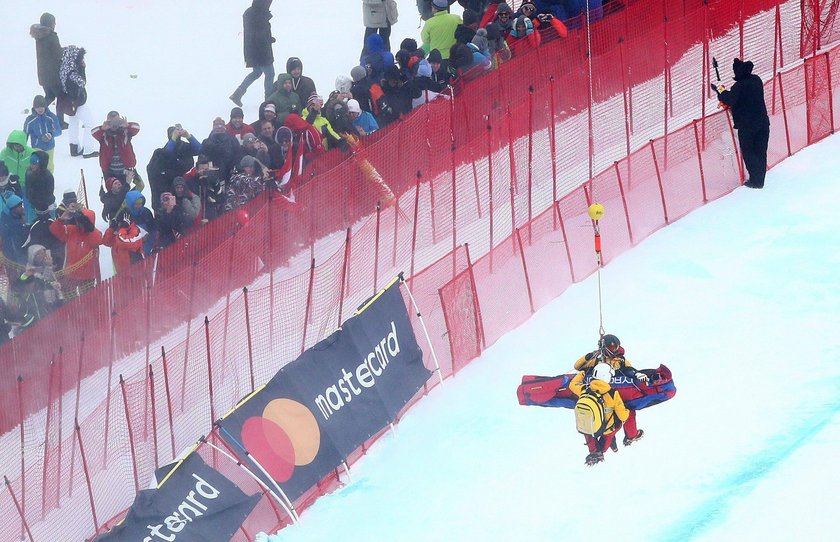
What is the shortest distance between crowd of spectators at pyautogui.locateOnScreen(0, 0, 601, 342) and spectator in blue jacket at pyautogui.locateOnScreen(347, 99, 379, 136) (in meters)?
0.01

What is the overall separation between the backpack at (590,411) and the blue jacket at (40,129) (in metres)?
8.83

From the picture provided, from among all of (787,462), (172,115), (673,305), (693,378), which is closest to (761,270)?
(673,305)

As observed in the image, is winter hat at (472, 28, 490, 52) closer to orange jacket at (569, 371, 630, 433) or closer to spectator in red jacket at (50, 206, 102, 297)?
spectator in red jacket at (50, 206, 102, 297)

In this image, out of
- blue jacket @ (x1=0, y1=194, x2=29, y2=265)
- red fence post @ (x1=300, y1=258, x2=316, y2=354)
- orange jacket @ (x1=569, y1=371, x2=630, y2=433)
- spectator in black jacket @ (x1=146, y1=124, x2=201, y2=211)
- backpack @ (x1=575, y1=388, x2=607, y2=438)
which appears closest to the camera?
backpack @ (x1=575, y1=388, x2=607, y2=438)

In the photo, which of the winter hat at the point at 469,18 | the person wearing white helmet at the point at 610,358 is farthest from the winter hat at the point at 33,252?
the winter hat at the point at 469,18

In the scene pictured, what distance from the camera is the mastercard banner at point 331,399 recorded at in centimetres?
1278

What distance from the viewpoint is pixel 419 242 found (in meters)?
15.9

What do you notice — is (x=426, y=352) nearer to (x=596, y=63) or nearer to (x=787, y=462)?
(x=787, y=462)

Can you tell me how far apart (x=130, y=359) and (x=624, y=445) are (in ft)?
14.5

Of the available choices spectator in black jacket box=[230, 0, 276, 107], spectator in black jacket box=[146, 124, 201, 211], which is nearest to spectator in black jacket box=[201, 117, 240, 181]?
spectator in black jacket box=[146, 124, 201, 211]

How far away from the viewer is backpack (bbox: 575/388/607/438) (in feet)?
39.3

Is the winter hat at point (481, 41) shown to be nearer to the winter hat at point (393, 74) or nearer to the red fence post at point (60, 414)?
the winter hat at point (393, 74)

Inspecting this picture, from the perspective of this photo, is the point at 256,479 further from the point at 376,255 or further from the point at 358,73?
the point at 358,73

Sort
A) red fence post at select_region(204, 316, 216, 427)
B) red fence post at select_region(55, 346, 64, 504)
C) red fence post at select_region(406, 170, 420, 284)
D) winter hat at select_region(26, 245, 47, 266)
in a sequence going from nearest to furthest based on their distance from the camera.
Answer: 1. red fence post at select_region(55, 346, 64, 504)
2. red fence post at select_region(204, 316, 216, 427)
3. winter hat at select_region(26, 245, 47, 266)
4. red fence post at select_region(406, 170, 420, 284)
